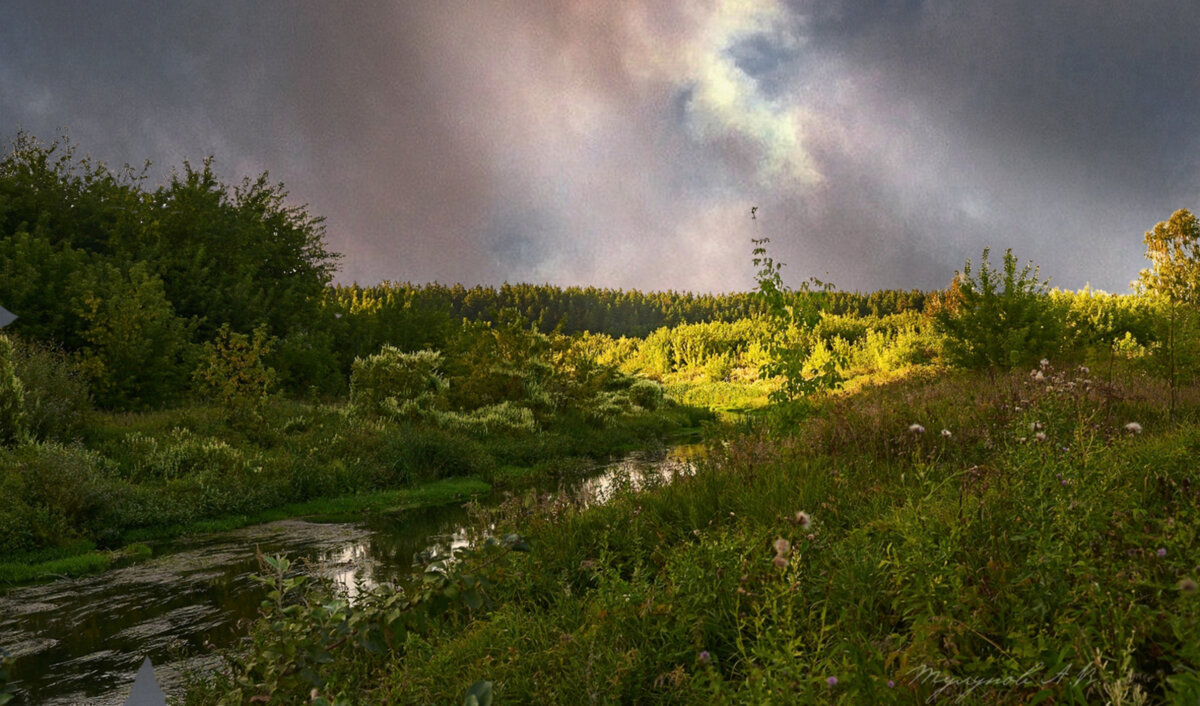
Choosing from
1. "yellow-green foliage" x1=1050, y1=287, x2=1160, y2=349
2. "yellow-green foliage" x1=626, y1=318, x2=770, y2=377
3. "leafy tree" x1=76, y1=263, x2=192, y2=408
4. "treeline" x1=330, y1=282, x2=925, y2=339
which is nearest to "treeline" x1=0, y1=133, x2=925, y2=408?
"leafy tree" x1=76, y1=263, x2=192, y2=408

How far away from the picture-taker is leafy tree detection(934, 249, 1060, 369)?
51.2ft

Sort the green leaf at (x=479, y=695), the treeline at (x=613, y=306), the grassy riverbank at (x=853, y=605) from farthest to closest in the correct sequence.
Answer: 1. the treeline at (x=613, y=306)
2. the grassy riverbank at (x=853, y=605)
3. the green leaf at (x=479, y=695)

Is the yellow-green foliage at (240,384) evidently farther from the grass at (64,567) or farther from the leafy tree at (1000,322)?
the leafy tree at (1000,322)

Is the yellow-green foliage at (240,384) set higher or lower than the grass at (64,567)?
higher

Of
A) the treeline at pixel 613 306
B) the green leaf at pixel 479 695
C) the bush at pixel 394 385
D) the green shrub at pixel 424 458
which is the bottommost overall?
the green shrub at pixel 424 458

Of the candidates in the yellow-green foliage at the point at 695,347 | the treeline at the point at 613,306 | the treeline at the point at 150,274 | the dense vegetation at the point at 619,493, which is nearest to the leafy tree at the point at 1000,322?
the dense vegetation at the point at 619,493

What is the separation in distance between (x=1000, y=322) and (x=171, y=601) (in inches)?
641

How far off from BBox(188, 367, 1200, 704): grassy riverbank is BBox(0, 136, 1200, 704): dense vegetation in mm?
28

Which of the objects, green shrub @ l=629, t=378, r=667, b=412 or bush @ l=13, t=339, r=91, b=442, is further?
green shrub @ l=629, t=378, r=667, b=412

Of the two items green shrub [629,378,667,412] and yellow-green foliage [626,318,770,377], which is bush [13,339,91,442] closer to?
green shrub [629,378,667,412]

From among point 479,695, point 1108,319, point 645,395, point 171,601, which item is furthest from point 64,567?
point 1108,319

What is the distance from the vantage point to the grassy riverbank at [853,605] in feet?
8.71

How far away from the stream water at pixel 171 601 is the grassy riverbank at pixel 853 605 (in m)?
1.17

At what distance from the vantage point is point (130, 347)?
56.6 feet
